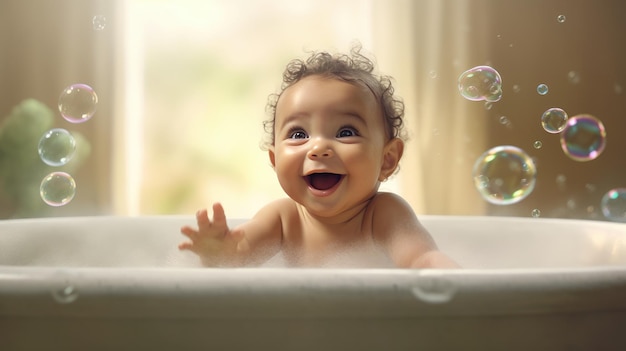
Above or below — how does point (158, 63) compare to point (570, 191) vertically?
above

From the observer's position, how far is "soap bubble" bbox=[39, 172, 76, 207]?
1.51 meters

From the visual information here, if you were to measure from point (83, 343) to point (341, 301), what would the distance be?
10.5 inches

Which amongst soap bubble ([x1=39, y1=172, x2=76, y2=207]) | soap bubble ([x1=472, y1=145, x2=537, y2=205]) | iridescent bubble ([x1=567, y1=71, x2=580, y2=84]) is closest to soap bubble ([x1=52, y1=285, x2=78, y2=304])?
soap bubble ([x1=472, y1=145, x2=537, y2=205])

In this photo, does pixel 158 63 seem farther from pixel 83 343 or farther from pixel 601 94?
pixel 83 343

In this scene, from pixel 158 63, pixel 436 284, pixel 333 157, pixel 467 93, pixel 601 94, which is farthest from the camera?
pixel 158 63

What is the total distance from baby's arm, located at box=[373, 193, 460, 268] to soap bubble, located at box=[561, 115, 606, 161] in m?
0.40

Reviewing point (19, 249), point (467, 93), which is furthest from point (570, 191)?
point (19, 249)

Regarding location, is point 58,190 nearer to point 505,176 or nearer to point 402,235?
point 402,235

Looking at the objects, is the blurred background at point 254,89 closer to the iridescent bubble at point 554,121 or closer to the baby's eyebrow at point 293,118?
the iridescent bubble at point 554,121

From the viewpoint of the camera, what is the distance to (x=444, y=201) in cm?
325

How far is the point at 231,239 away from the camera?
1030mm

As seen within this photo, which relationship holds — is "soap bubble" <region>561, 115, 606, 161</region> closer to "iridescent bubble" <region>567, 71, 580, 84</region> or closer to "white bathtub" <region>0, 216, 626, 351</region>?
"white bathtub" <region>0, 216, 626, 351</region>

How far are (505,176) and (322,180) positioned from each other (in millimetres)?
345

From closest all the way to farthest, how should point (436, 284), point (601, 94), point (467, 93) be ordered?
1. point (436, 284)
2. point (467, 93)
3. point (601, 94)
